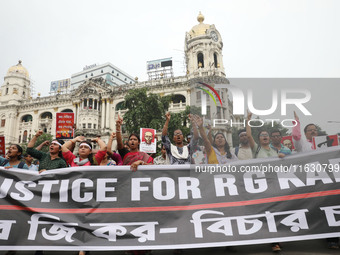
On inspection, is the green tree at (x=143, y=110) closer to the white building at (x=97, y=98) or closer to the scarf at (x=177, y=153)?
the white building at (x=97, y=98)

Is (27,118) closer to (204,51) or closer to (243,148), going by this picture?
(204,51)

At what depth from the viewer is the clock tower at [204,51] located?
34.8 m

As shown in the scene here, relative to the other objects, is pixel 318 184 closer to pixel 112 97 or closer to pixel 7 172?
pixel 7 172

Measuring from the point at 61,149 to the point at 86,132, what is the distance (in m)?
32.9

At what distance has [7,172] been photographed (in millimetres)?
Result: 3840

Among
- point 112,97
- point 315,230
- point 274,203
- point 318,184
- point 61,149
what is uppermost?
point 112,97

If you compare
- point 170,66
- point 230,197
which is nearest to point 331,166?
point 230,197

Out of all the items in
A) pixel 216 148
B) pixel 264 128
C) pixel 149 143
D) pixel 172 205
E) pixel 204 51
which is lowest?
pixel 172 205

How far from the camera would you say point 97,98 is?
38.1 m

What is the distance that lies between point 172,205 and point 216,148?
1.31 meters

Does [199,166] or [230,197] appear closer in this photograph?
[230,197]

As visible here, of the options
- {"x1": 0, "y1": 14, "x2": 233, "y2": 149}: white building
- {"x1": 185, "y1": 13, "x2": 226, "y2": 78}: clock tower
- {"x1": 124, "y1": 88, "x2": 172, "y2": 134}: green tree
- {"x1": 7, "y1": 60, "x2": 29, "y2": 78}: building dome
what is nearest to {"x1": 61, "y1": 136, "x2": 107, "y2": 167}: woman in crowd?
{"x1": 124, "y1": 88, "x2": 172, "y2": 134}: green tree

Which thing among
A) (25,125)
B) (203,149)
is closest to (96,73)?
(25,125)

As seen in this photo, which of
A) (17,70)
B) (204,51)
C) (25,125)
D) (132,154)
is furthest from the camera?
(17,70)
